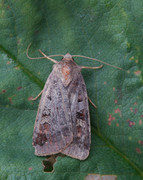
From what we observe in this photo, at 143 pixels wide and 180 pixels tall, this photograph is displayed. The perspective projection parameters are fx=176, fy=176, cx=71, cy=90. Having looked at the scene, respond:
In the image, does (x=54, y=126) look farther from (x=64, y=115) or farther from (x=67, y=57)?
(x=67, y=57)

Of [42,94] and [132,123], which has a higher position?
[42,94]

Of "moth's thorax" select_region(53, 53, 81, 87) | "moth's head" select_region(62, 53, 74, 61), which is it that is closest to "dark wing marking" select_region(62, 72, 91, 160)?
"moth's thorax" select_region(53, 53, 81, 87)

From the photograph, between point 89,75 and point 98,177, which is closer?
point 98,177

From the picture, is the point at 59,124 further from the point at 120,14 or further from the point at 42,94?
the point at 120,14

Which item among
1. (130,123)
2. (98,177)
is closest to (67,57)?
(130,123)

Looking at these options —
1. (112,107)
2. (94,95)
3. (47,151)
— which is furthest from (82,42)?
(47,151)

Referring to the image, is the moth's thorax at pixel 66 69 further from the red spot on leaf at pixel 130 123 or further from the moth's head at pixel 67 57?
the red spot on leaf at pixel 130 123
